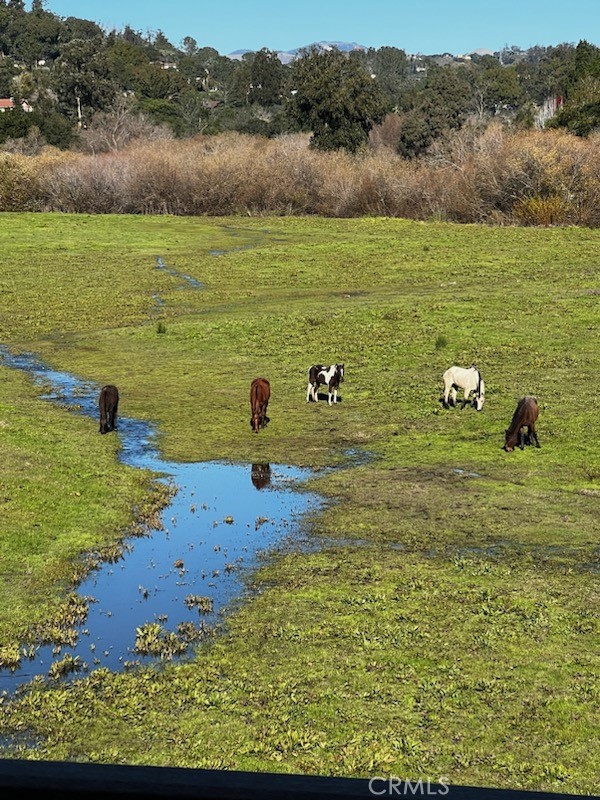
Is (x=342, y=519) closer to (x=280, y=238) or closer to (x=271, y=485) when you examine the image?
(x=271, y=485)

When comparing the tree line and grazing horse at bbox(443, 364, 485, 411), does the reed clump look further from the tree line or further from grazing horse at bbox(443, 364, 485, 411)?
grazing horse at bbox(443, 364, 485, 411)

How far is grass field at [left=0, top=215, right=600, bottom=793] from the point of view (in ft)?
32.4

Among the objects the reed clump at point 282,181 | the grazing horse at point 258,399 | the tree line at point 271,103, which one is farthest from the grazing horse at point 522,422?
the tree line at point 271,103

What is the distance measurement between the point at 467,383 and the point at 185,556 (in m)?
11.3

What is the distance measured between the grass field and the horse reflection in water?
784 millimetres

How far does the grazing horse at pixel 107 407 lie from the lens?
24188mm

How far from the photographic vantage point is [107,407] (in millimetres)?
24312

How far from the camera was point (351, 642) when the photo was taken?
12078 mm

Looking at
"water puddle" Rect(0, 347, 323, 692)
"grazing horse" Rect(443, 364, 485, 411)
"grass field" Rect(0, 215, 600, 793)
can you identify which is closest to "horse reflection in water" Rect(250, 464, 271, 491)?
"water puddle" Rect(0, 347, 323, 692)

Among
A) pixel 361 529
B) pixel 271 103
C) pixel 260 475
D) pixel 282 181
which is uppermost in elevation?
pixel 271 103

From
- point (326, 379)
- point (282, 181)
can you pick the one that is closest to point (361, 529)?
point (326, 379)

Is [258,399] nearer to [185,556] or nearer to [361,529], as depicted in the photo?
[361,529]

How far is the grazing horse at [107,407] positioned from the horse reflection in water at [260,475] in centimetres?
447

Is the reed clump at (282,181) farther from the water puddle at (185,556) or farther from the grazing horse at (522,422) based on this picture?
the water puddle at (185,556)
